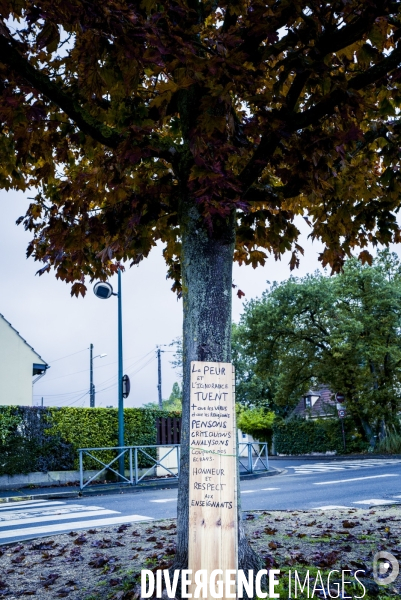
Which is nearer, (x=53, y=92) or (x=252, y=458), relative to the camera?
(x=53, y=92)

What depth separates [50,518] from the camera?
9375 millimetres

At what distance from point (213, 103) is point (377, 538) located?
449 centimetres

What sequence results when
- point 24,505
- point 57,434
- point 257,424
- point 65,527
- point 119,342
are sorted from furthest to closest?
1. point 257,424
2. point 57,434
3. point 119,342
4. point 24,505
5. point 65,527

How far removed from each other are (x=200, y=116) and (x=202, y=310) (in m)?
1.42

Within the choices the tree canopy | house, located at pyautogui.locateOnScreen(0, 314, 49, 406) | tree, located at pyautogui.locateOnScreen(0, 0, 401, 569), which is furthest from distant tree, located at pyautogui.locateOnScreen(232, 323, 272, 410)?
tree, located at pyautogui.locateOnScreen(0, 0, 401, 569)

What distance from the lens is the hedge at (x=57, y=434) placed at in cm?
1535

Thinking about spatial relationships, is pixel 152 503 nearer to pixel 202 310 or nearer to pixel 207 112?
pixel 202 310

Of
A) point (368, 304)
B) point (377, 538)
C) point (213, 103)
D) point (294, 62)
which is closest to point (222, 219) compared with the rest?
point (213, 103)

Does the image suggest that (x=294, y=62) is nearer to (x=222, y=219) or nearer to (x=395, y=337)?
(x=222, y=219)

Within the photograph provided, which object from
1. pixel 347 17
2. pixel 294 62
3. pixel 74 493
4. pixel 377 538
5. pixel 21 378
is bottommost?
pixel 74 493

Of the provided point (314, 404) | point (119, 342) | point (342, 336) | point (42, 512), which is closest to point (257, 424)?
point (314, 404)

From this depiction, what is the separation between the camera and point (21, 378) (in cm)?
2508

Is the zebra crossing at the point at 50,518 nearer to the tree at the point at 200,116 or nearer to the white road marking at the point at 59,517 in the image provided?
the white road marking at the point at 59,517

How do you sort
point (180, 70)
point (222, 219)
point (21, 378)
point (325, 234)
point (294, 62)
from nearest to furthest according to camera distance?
1. point (180, 70)
2. point (294, 62)
3. point (222, 219)
4. point (325, 234)
5. point (21, 378)
